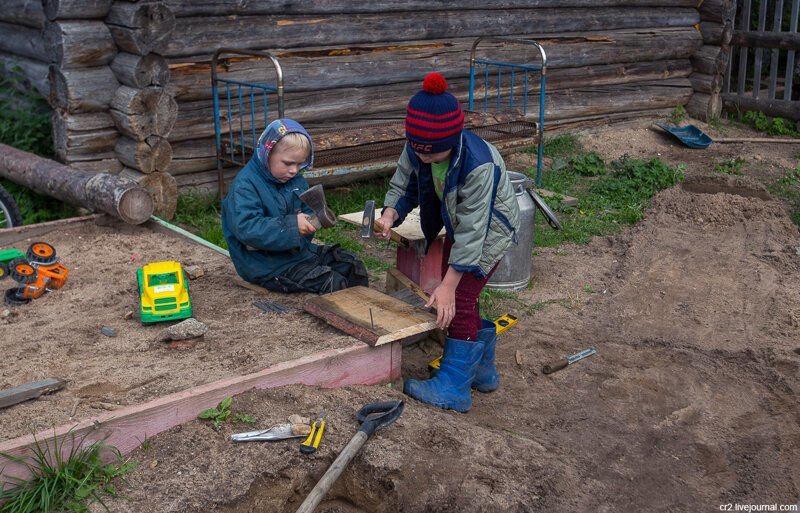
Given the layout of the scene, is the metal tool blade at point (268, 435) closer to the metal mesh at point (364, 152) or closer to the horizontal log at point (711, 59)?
the metal mesh at point (364, 152)

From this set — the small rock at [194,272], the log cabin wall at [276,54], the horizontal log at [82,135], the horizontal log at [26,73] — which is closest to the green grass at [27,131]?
the horizontal log at [26,73]

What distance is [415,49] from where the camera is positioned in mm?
8297

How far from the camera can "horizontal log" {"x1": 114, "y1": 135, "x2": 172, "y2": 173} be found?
651 cm

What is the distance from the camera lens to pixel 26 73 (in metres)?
7.06

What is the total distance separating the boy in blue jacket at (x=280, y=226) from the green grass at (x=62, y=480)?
5.11 feet

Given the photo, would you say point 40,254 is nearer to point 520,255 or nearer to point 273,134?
point 273,134

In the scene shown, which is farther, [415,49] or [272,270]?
[415,49]

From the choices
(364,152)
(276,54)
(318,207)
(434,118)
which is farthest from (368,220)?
(276,54)

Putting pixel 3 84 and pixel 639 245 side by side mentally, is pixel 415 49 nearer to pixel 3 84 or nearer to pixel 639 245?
pixel 639 245

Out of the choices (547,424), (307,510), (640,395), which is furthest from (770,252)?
Answer: (307,510)

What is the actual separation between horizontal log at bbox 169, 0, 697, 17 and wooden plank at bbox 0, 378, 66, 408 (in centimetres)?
361

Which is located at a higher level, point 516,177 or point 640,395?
point 516,177

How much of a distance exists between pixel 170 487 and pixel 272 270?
1824 millimetres

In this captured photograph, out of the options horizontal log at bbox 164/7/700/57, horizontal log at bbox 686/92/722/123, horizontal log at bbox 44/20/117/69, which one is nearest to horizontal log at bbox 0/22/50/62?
horizontal log at bbox 44/20/117/69
